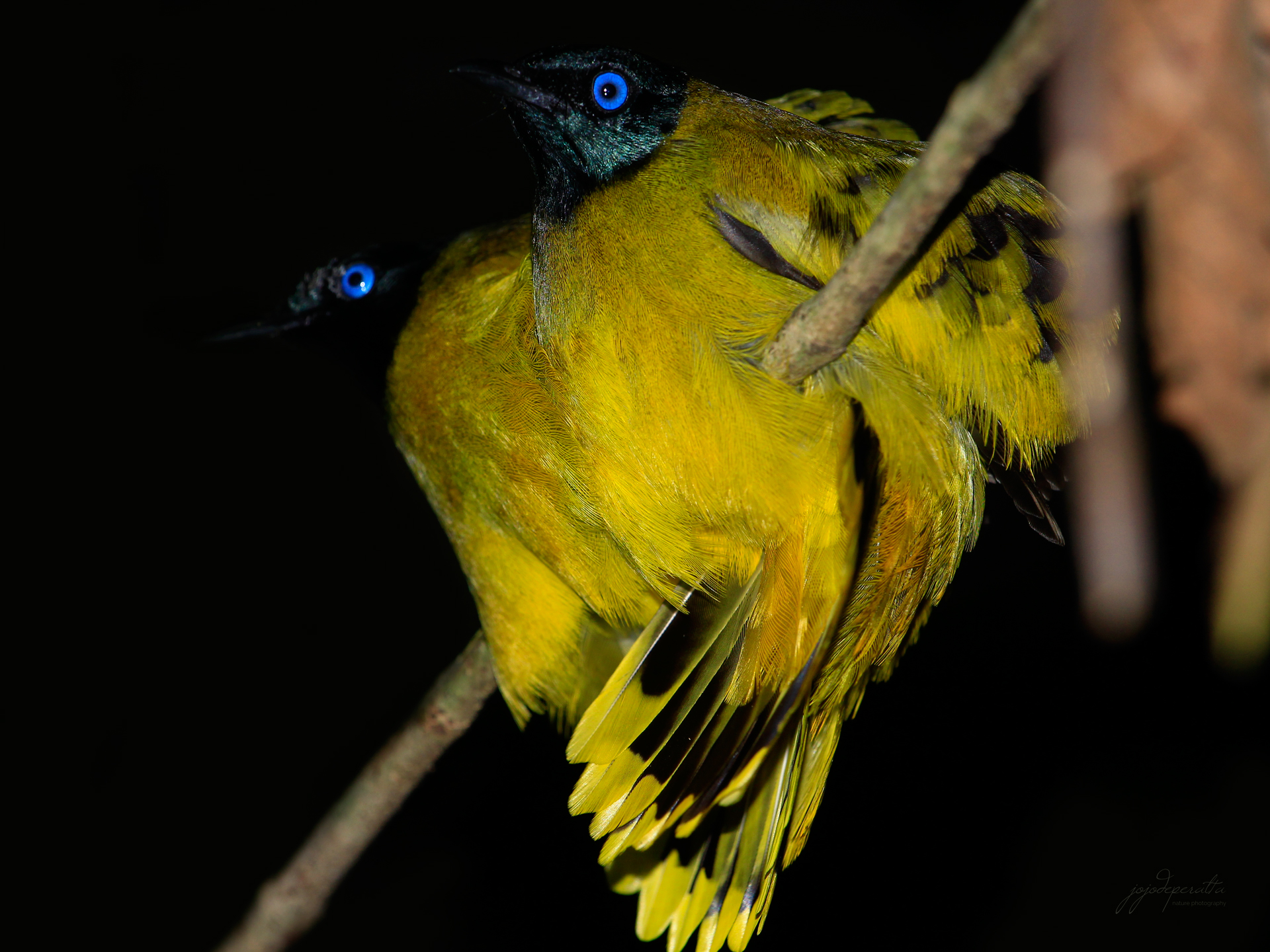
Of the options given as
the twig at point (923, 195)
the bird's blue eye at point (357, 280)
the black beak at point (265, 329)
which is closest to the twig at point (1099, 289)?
the twig at point (923, 195)

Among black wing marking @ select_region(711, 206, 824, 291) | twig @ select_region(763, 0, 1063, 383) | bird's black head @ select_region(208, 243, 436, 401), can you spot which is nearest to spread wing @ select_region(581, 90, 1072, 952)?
black wing marking @ select_region(711, 206, 824, 291)

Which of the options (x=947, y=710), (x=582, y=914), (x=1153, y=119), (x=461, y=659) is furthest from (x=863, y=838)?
(x=1153, y=119)

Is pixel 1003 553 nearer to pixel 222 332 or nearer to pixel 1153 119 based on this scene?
pixel 222 332

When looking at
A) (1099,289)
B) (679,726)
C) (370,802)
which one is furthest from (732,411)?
(370,802)

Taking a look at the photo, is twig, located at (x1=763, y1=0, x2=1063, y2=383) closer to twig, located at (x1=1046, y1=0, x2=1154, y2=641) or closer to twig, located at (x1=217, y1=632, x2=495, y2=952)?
twig, located at (x1=1046, y1=0, x2=1154, y2=641)

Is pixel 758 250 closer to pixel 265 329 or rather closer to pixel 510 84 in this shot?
pixel 510 84

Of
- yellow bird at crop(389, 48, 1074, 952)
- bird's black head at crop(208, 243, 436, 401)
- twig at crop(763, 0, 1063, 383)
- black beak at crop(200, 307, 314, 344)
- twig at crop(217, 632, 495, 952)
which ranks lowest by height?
twig at crop(217, 632, 495, 952)

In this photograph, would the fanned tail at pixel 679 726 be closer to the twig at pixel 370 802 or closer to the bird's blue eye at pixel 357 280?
the twig at pixel 370 802
